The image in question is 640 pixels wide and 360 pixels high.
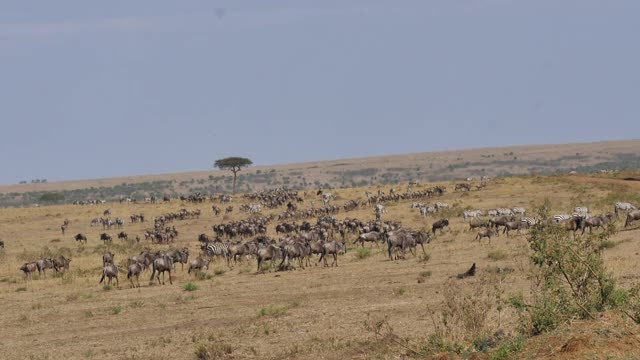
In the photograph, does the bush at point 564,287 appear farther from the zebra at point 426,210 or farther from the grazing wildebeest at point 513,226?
the zebra at point 426,210

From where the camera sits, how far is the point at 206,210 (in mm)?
86000

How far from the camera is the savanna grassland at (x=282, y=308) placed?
57.4ft

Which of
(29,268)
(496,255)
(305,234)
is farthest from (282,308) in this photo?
(305,234)

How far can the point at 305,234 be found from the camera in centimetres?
4434

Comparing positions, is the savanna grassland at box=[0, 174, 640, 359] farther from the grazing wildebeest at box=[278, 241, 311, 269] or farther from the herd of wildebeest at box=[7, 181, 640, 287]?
the grazing wildebeest at box=[278, 241, 311, 269]

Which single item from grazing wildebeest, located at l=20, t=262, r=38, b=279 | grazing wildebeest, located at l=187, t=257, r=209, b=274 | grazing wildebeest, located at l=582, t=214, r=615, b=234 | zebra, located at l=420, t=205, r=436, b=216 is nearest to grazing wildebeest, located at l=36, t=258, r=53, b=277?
grazing wildebeest, located at l=20, t=262, r=38, b=279

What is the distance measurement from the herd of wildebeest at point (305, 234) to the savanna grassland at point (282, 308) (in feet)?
2.49

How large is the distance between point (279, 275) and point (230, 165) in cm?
8597

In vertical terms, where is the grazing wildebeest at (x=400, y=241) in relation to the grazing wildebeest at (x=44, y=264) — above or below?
above

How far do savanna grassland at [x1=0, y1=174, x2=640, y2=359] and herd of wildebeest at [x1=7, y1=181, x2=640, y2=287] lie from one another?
29.8 inches

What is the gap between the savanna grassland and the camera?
689 inches

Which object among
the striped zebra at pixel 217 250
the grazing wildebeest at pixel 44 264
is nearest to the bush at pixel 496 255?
the striped zebra at pixel 217 250

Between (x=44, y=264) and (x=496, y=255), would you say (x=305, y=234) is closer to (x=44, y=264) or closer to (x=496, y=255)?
(x=44, y=264)

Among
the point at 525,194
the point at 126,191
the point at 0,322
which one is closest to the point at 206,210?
the point at 525,194
